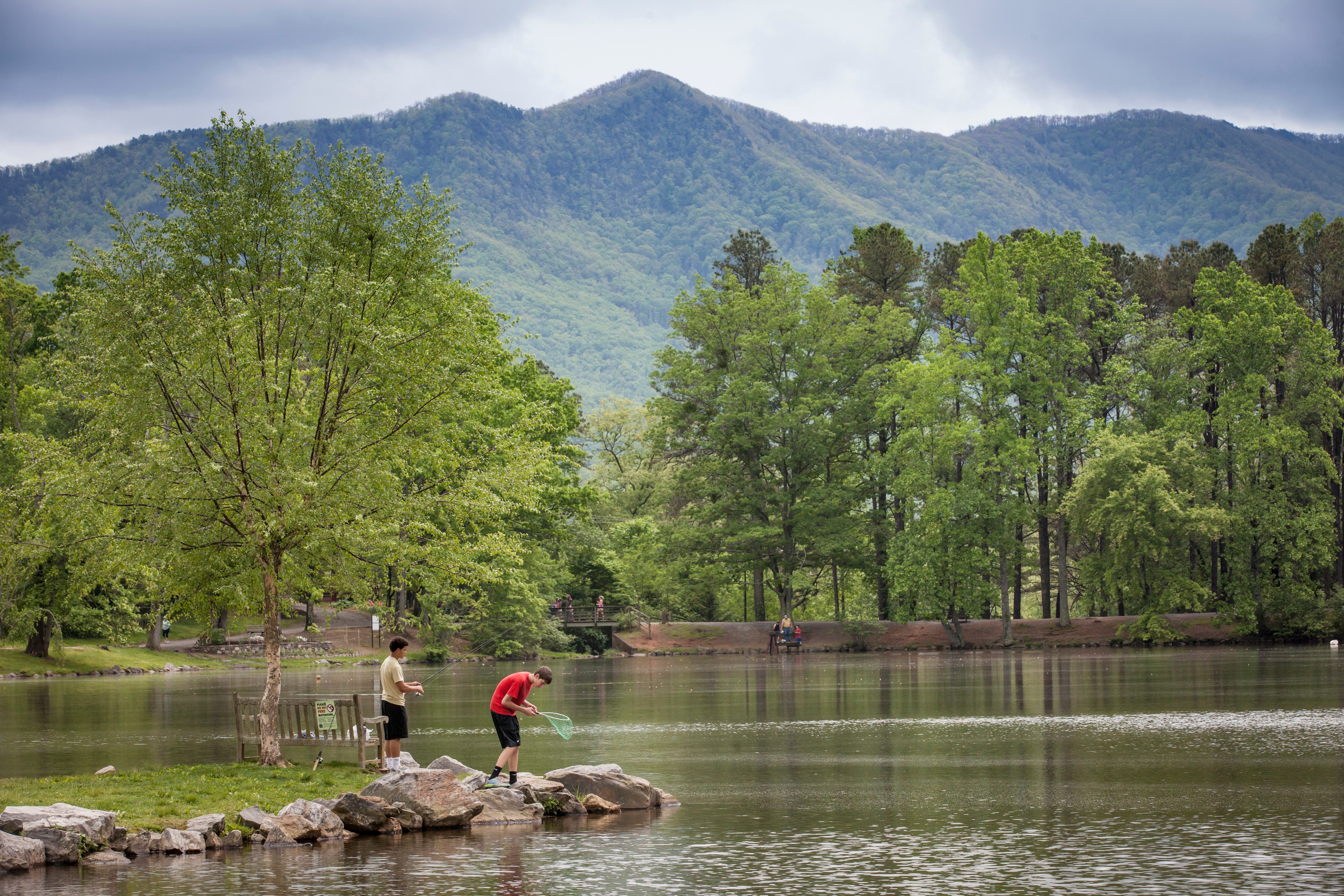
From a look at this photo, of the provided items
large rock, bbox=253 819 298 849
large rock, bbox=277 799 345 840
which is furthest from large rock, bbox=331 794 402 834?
large rock, bbox=253 819 298 849

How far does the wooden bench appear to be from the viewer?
17188mm

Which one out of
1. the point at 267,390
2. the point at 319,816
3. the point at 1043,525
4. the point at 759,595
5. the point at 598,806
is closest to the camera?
the point at 319,816

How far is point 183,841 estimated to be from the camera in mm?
12922

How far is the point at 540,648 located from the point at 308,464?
43.4m

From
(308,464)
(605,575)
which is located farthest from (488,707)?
(605,575)

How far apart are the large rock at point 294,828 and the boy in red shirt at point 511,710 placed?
7.37ft

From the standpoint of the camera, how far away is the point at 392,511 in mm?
18562

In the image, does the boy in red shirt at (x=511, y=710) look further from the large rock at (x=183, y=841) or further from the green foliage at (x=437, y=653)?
the green foliage at (x=437, y=653)

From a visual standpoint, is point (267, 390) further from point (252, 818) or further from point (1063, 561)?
point (1063, 561)

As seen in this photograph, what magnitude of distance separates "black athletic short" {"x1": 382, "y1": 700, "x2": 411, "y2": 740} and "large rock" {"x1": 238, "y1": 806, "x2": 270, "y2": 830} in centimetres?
282

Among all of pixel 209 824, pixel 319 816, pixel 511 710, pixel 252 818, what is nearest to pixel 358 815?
pixel 319 816

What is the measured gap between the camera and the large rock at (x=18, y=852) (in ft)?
39.1

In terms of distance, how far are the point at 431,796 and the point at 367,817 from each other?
74 cm

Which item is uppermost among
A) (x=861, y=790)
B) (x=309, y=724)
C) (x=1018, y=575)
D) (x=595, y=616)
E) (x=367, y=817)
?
(x=1018, y=575)
